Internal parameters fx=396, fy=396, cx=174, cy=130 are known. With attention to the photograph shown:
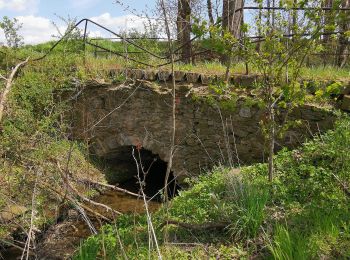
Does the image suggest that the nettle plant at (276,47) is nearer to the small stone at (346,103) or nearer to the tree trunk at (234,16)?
the small stone at (346,103)

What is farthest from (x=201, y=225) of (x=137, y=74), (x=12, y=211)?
(x=137, y=74)

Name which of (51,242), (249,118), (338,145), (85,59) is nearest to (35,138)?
(51,242)

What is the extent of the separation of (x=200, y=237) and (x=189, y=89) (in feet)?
13.3

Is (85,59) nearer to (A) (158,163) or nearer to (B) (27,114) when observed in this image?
(B) (27,114)

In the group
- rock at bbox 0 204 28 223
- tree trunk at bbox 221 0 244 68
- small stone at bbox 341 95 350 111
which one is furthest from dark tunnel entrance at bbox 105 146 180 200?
small stone at bbox 341 95 350 111

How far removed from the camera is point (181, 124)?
8.09m

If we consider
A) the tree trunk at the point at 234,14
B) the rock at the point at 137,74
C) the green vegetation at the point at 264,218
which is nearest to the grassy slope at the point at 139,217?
the green vegetation at the point at 264,218

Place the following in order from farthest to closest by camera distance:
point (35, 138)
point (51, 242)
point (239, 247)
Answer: point (35, 138)
point (51, 242)
point (239, 247)

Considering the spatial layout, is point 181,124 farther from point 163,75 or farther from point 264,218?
point 264,218

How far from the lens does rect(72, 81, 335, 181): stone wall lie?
7.18 meters

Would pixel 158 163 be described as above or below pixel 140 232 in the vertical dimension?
below

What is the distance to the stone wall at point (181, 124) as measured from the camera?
7176mm

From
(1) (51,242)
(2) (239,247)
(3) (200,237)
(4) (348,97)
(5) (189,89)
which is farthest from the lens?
(5) (189,89)

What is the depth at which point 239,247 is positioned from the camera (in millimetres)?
3959
